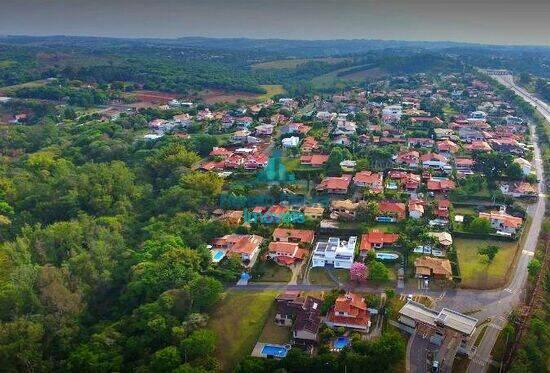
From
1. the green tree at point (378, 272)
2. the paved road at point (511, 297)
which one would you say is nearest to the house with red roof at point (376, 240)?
the green tree at point (378, 272)

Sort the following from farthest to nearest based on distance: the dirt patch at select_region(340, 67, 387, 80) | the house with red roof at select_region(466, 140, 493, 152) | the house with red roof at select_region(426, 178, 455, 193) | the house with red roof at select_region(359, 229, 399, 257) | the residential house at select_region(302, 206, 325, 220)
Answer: the dirt patch at select_region(340, 67, 387, 80)
the house with red roof at select_region(466, 140, 493, 152)
the house with red roof at select_region(426, 178, 455, 193)
the residential house at select_region(302, 206, 325, 220)
the house with red roof at select_region(359, 229, 399, 257)

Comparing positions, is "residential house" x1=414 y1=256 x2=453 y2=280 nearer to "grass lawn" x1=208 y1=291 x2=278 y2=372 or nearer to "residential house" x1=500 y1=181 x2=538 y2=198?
"grass lawn" x1=208 y1=291 x2=278 y2=372

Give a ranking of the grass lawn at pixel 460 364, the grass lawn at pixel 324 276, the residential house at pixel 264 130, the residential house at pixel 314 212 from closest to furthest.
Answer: the grass lawn at pixel 460 364 → the grass lawn at pixel 324 276 → the residential house at pixel 314 212 → the residential house at pixel 264 130

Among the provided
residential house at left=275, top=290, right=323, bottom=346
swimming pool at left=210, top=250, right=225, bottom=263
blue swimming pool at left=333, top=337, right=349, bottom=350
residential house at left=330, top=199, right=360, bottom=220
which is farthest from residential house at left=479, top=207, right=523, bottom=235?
swimming pool at left=210, top=250, right=225, bottom=263

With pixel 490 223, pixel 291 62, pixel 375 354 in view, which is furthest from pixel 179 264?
pixel 291 62

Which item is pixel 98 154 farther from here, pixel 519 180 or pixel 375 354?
pixel 519 180

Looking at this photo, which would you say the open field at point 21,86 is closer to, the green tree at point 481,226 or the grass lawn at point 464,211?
the grass lawn at point 464,211
